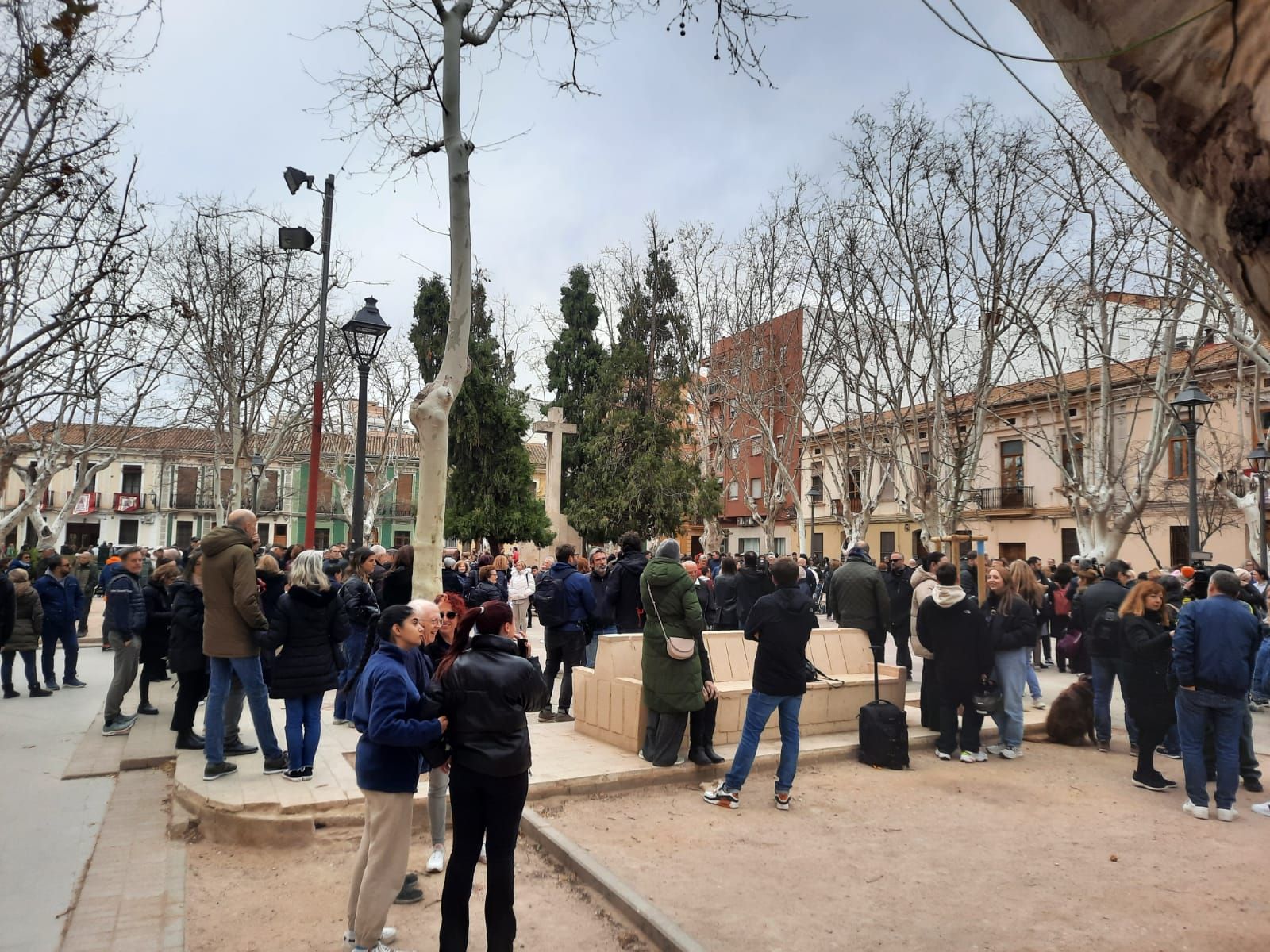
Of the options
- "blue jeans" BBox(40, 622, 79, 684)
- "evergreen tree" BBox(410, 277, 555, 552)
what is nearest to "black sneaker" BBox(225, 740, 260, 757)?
"blue jeans" BBox(40, 622, 79, 684)

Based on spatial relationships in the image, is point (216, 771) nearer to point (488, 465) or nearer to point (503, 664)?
point (503, 664)

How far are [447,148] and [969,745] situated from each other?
22.1 ft

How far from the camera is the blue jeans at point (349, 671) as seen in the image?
8016 mm

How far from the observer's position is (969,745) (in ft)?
23.9

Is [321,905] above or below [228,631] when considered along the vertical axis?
below

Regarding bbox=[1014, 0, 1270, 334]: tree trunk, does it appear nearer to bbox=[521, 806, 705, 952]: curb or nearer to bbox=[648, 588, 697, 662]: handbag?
bbox=[521, 806, 705, 952]: curb

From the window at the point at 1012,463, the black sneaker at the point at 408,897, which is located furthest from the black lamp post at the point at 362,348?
the window at the point at 1012,463

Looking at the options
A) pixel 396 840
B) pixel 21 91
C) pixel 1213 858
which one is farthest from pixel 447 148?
pixel 1213 858

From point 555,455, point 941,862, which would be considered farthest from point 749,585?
point 555,455

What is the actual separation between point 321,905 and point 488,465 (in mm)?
22340

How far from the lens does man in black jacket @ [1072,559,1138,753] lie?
753cm

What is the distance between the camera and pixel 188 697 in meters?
6.88

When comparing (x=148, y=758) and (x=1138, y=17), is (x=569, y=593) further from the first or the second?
(x=1138, y=17)

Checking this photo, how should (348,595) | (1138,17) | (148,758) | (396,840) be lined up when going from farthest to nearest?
(348,595) < (148,758) < (396,840) < (1138,17)
